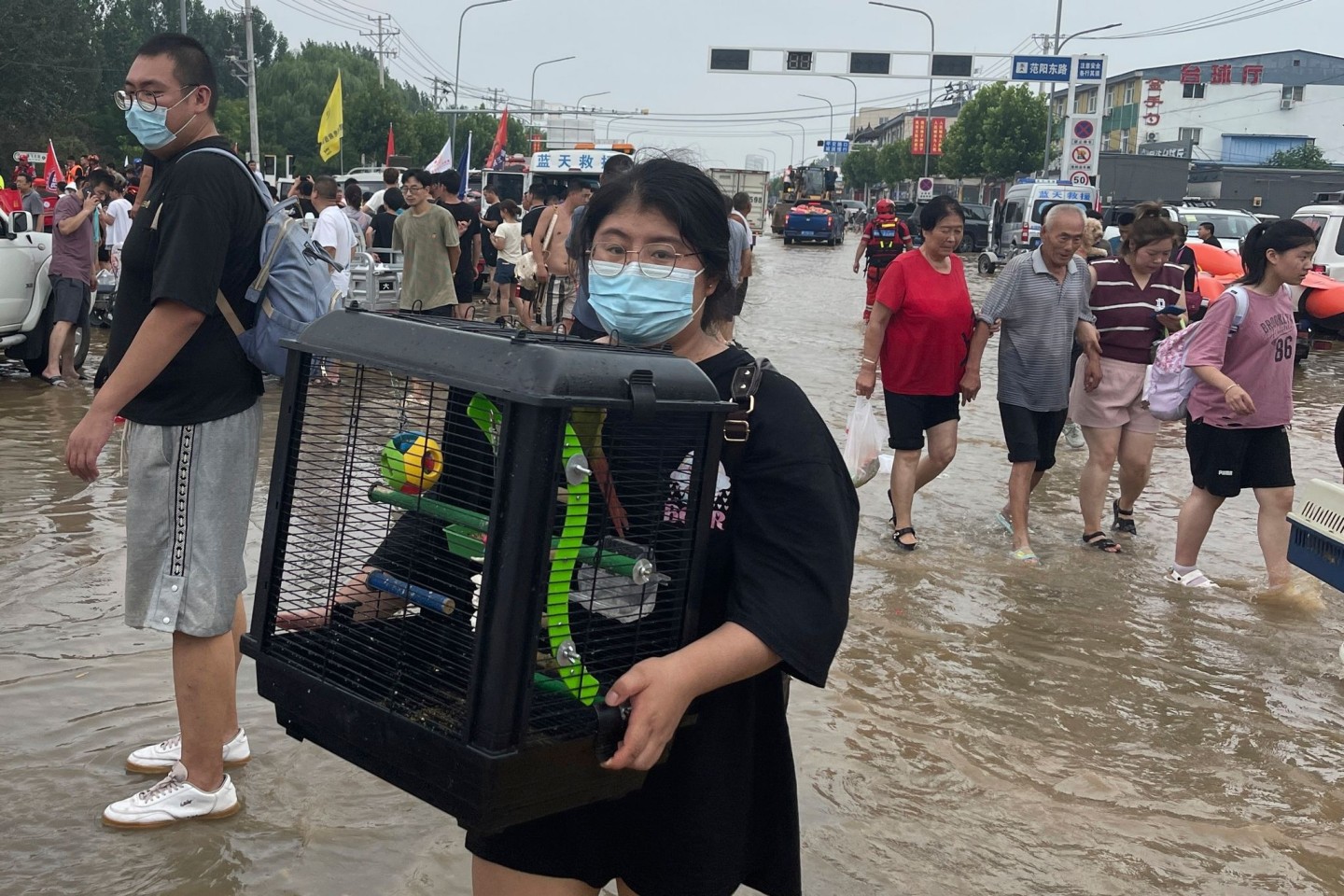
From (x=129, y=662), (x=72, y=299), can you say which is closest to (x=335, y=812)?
(x=129, y=662)

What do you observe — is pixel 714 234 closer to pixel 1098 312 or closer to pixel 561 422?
pixel 561 422

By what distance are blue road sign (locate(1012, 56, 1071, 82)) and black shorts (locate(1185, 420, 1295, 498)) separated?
108 feet

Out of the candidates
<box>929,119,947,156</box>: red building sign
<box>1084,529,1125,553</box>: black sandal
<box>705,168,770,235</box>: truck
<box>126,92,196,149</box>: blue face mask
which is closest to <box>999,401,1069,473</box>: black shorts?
<box>1084,529,1125,553</box>: black sandal

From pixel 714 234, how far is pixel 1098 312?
570 centimetres

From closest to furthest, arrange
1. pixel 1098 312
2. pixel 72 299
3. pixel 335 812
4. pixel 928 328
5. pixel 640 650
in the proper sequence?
1. pixel 640 650
2. pixel 335 812
3. pixel 928 328
4. pixel 1098 312
5. pixel 72 299

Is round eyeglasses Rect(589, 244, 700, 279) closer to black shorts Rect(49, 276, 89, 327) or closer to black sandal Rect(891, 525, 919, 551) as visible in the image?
black sandal Rect(891, 525, 919, 551)

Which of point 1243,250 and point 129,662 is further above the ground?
point 1243,250

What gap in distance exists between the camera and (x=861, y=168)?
109m

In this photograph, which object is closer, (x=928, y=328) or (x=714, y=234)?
(x=714, y=234)

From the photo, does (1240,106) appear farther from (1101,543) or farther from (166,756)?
(166,756)

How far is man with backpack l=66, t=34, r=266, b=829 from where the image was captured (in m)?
3.00

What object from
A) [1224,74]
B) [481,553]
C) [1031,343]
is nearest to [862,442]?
[1031,343]

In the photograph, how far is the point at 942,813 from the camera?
390 cm

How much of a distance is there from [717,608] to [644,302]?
0.48 meters
